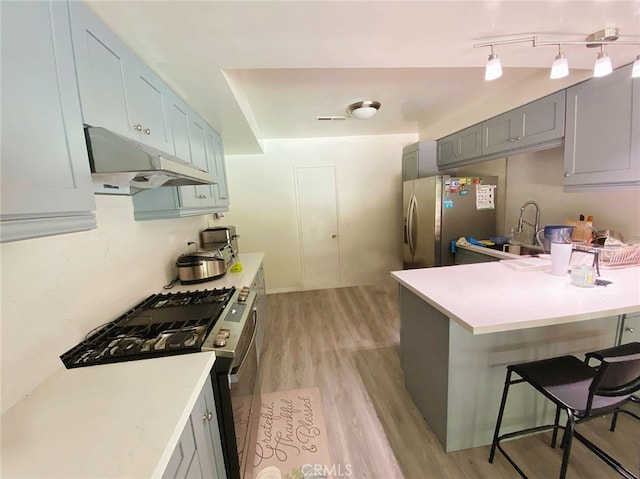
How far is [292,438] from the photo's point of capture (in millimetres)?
1700

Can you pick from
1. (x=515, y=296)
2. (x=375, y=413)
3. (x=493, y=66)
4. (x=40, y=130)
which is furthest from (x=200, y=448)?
(x=493, y=66)

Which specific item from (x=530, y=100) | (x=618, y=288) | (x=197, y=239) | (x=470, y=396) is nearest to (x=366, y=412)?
(x=470, y=396)

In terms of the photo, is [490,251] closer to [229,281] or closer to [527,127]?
[527,127]

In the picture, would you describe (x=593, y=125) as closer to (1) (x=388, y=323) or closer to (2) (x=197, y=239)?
(1) (x=388, y=323)

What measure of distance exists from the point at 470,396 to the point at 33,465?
1.83 m

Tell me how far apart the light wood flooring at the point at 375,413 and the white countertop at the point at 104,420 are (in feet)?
3.82

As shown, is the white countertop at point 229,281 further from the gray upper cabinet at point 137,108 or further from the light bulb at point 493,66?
the light bulb at point 493,66

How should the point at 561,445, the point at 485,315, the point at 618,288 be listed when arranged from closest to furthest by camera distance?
the point at 485,315 < the point at 618,288 < the point at 561,445

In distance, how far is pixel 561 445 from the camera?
1548 mm

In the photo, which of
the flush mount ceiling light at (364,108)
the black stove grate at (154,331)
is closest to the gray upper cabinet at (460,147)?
the flush mount ceiling light at (364,108)

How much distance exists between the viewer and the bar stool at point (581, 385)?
3.43 feet

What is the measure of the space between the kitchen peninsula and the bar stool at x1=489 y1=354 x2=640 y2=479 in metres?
0.15

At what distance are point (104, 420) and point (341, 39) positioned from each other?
5.81ft

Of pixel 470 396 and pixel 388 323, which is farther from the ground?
pixel 470 396
